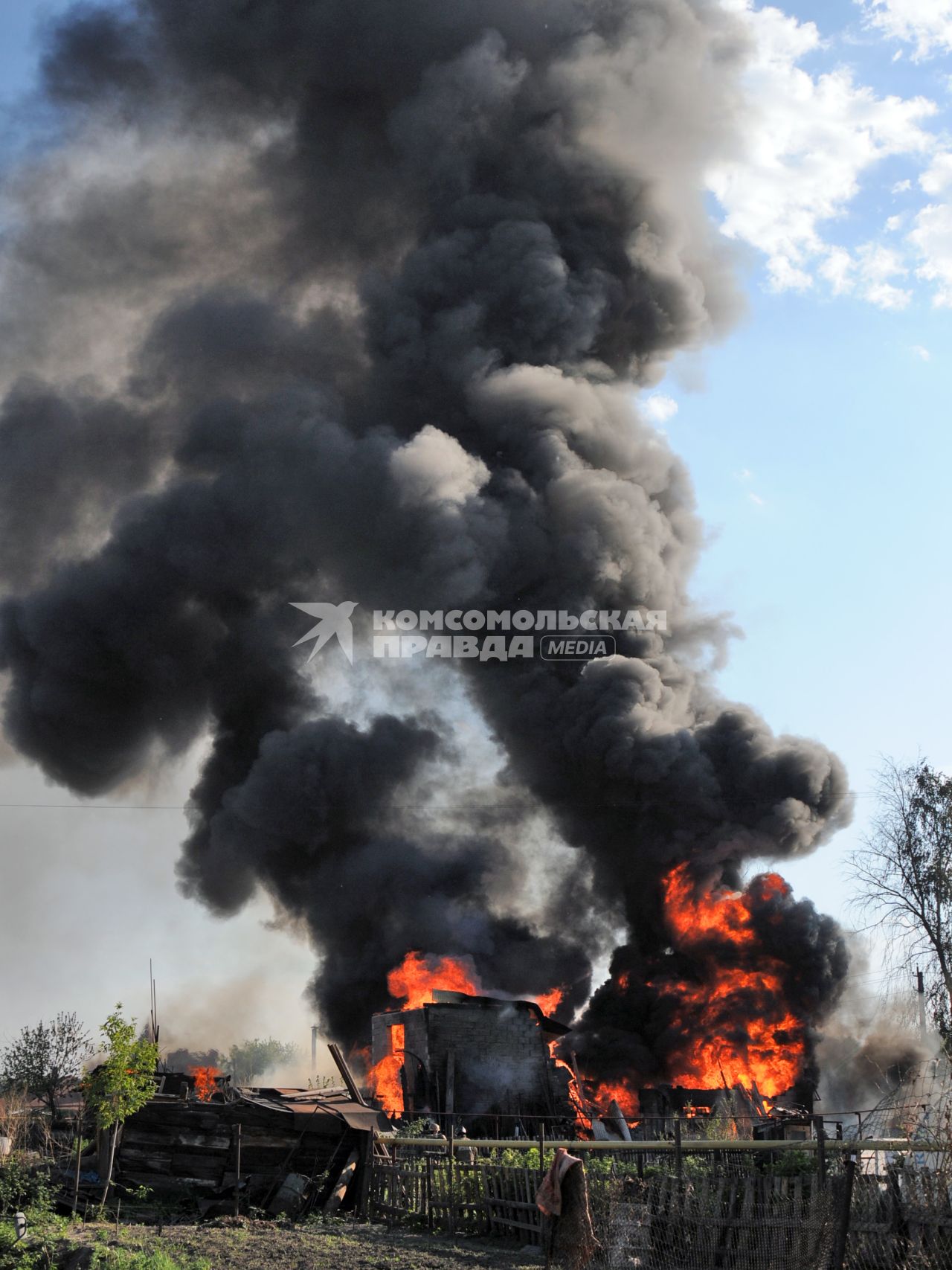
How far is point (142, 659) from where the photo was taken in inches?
1783

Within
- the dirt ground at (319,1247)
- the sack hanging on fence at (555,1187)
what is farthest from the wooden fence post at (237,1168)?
the sack hanging on fence at (555,1187)

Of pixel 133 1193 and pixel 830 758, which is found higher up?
pixel 830 758

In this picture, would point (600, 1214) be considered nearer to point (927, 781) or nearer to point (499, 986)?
point (927, 781)

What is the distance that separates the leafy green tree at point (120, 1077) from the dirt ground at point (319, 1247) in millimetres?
1505

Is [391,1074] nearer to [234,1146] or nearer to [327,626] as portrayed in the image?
[234,1146]

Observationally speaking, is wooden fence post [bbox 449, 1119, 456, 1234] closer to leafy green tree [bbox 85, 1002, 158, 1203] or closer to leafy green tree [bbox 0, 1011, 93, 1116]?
leafy green tree [bbox 85, 1002, 158, 1203]

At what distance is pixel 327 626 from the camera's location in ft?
151

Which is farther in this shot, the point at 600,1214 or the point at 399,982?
the point at 399,982

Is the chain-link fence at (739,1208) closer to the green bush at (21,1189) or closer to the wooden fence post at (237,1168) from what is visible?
the wooden fence post at (237,1168)

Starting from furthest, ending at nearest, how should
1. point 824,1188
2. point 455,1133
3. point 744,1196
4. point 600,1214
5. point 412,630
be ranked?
point 412,630
point 455,1133
point 600,1214
point 744,1196
point 824,1188

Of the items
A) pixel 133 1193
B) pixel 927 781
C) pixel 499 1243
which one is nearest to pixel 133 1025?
pixel 133 1193

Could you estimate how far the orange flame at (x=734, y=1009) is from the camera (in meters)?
29.9

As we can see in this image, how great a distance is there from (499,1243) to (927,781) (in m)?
20.2

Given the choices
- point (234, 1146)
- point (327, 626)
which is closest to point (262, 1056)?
point (327, 626)
